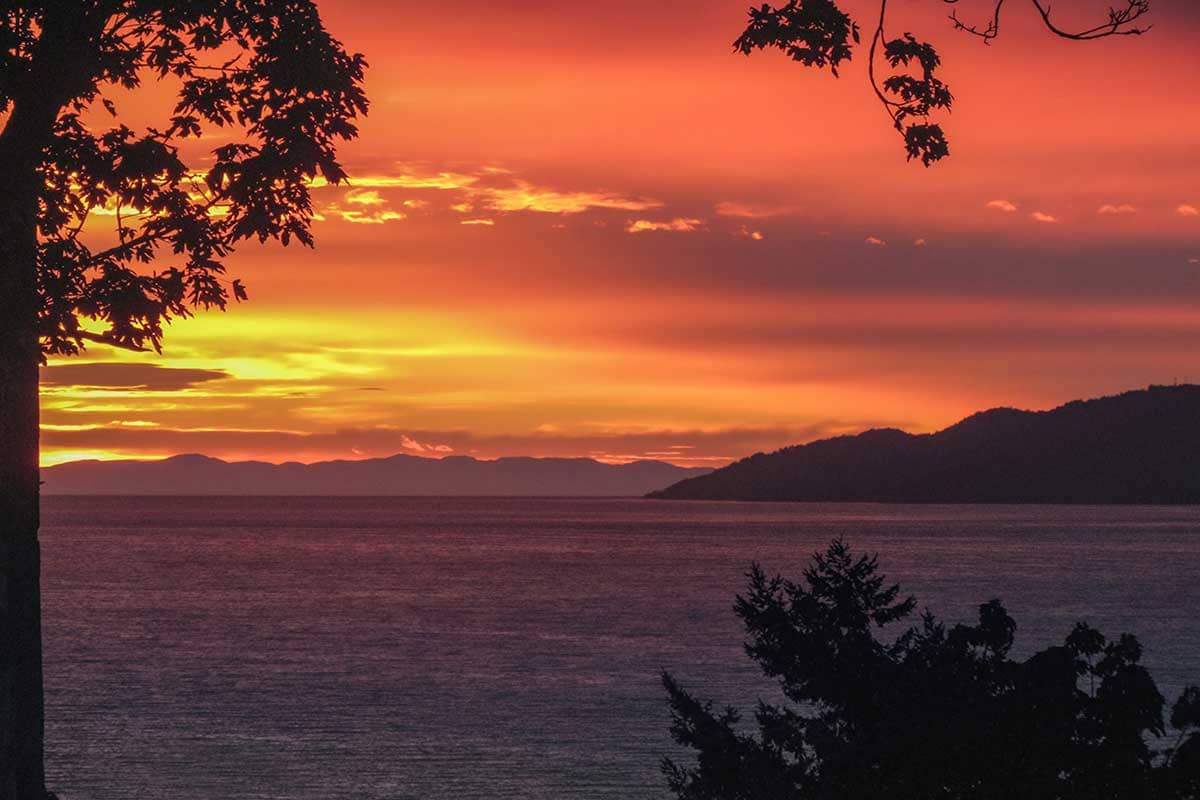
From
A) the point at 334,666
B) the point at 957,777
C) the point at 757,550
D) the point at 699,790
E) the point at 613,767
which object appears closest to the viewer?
the point at 957,777

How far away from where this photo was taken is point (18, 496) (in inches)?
596

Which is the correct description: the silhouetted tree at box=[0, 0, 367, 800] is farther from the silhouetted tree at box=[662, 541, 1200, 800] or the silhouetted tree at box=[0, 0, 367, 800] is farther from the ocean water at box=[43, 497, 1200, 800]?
the ocean water at box=[43, 497, 1200, 800]

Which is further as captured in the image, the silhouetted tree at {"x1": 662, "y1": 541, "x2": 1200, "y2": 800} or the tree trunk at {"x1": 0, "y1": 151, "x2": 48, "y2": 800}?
the tree trunk at {"x1": 0, "y1": 151, "x2": 48, "y2": 800}

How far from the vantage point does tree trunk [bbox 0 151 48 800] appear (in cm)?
1495

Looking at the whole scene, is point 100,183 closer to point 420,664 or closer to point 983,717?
point 983,717

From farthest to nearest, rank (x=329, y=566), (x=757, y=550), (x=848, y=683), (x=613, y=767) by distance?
(x=757, y=550) → (x=329, y=566) → (x=613, y=767) → (x=848, y=683)

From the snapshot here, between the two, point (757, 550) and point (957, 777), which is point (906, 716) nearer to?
point (957, 777)

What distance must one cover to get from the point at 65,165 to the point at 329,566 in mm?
157819

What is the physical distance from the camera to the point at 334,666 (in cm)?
7762

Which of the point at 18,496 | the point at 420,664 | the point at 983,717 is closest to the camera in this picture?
the point at 983,717

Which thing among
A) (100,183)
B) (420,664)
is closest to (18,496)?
(100,183)

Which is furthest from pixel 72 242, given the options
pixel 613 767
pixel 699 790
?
pixel 613 767

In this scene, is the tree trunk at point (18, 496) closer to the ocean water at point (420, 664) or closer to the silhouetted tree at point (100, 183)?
the silhouetted tree at point (100, 183)

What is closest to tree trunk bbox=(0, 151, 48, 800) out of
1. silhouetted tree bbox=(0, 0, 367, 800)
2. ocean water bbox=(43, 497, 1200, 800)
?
silhouetted tree bbox=(0, 0, 367, 800)
